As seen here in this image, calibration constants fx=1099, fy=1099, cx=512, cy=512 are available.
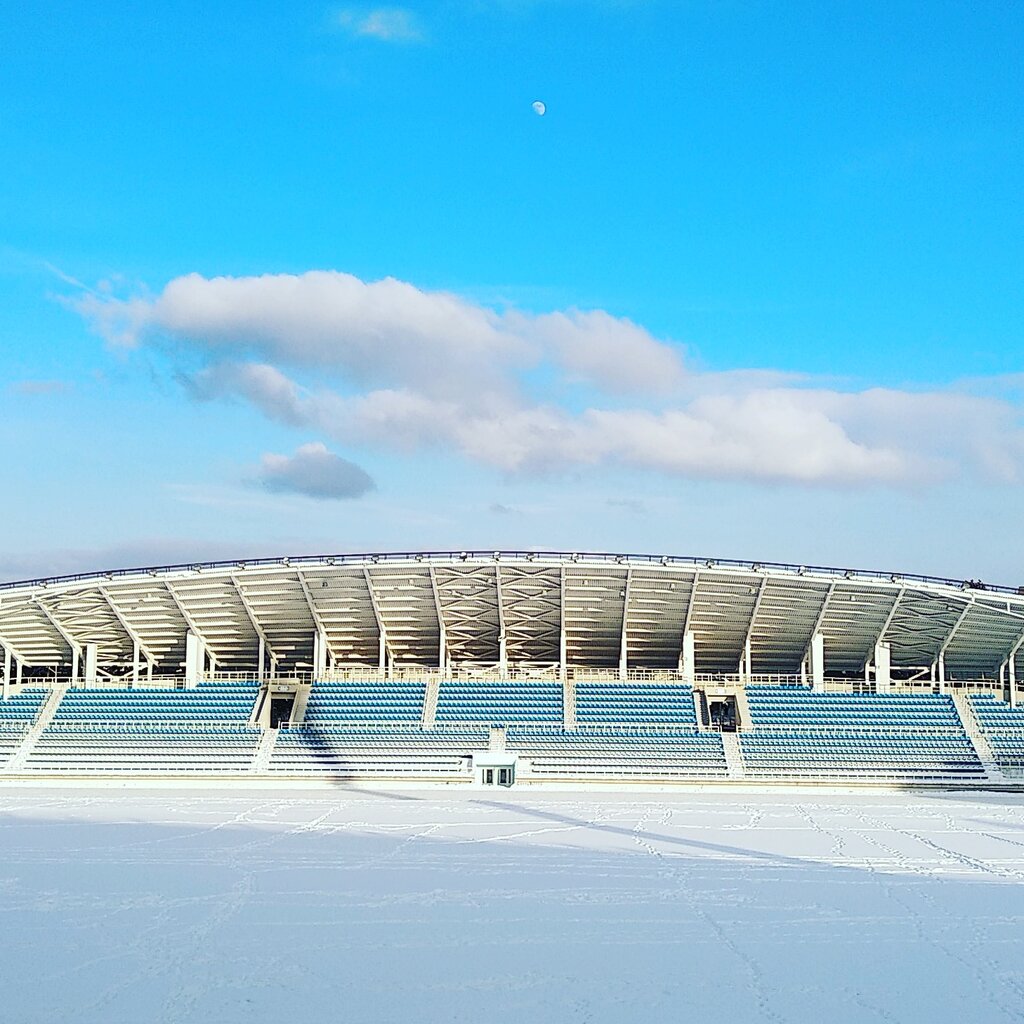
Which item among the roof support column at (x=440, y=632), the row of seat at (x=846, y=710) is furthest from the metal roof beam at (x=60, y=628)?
the row of seat at (x=846, y=710)

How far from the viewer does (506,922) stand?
14.1m

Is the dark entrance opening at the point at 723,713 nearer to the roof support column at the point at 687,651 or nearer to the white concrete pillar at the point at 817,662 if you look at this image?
the roof support column at the point at 687,651

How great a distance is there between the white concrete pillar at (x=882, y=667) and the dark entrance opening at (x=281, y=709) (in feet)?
86.3

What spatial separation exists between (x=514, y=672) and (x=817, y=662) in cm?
1427

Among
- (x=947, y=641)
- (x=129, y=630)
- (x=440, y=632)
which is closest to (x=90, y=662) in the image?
(x=129, y=630)

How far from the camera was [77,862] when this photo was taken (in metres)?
19.4

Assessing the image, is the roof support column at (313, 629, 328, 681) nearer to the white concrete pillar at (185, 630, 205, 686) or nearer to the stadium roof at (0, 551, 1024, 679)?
the stadium roof at (0, 551, 1024, 679)

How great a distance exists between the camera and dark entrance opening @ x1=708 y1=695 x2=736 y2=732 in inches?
1852

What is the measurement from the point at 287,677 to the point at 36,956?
42614mm

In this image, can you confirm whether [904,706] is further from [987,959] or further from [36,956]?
[36,956]

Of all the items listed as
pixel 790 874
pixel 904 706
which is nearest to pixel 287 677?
pixel 904 706

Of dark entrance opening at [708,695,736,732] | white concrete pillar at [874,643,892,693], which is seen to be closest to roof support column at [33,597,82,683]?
dark entrance opening at [708,695,736,732]

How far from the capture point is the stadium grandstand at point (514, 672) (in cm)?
4291

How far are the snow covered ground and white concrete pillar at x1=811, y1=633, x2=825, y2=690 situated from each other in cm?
2197
